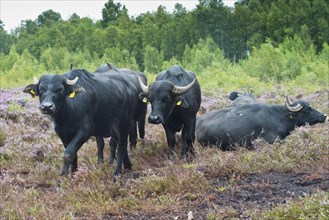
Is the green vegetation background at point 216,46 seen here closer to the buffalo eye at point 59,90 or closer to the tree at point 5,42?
the tree at point 5,42

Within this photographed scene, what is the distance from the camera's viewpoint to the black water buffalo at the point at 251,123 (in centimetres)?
975

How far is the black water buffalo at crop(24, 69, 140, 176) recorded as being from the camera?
7.07 meters

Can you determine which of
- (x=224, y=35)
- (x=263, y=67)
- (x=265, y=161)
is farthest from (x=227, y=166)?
(x=224, y=35)

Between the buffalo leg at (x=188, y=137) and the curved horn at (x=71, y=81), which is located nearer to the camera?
the curved horn at (x=71, y=81)

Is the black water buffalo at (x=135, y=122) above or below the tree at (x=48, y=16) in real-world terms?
below

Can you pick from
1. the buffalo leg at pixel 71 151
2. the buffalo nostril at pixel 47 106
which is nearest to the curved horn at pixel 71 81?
the buffalo nostril at pixel 47 106

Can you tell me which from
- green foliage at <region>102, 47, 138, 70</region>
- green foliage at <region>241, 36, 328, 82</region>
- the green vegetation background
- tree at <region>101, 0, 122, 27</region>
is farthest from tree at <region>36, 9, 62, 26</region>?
green foliage at <region>241, 36, 328, 82</region>

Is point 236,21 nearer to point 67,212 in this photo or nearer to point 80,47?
point 80,47

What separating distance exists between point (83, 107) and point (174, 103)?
1868 millimetres

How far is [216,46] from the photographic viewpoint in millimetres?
37719

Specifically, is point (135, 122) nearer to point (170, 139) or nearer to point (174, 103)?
point (170, 139)

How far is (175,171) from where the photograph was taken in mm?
6609

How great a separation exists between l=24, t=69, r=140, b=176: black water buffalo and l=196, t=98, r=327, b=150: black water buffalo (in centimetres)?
216

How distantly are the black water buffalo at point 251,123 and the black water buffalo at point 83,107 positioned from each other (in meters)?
2.16
